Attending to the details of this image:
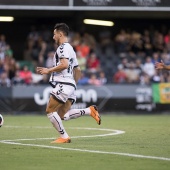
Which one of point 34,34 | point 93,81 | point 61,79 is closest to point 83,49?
point 93,81

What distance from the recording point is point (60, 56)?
11820mm

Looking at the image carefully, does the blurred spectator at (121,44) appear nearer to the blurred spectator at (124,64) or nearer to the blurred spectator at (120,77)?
the blurred spectator at (124,64)

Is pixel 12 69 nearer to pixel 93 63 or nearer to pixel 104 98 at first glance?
pixel 93 63

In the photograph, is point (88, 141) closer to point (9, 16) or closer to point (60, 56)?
point (60, 56)

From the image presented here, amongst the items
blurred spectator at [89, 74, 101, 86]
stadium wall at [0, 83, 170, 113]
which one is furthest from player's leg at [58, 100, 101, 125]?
blurred spectator at [89, 74, 101, 86]

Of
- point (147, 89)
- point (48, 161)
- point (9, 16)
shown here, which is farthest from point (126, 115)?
point (48, 161)

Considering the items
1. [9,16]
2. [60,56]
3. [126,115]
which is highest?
[9,16]

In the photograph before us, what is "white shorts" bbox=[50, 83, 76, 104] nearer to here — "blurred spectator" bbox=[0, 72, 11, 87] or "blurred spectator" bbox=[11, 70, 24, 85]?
"blurred spectator" bbox=[0, 72, 11, 87]

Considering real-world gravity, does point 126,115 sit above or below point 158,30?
below

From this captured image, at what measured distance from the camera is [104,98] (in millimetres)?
23312

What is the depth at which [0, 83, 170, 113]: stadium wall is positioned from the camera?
22.9m

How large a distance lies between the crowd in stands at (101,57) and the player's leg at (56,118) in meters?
11.5

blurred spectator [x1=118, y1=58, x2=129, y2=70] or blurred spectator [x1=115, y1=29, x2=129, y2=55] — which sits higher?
blurred spectator [x1=115, y1=29, x2=129, y2=55]

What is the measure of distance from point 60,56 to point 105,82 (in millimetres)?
12184
